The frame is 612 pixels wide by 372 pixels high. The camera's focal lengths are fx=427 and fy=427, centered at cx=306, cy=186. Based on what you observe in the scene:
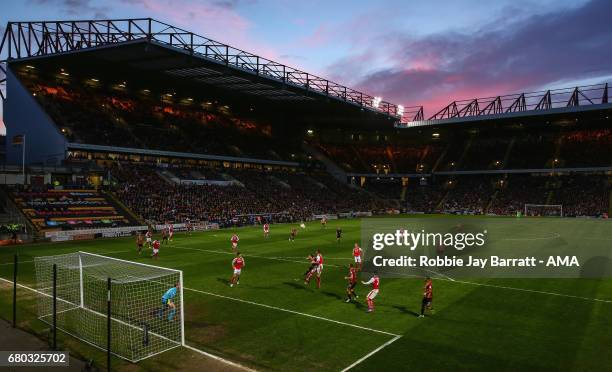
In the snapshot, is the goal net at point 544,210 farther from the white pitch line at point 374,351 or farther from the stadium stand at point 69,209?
the white pitch line at point 374,351

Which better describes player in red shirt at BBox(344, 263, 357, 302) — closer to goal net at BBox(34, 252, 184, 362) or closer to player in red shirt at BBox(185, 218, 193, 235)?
goal net at BBox(34, 252, 184, 362)

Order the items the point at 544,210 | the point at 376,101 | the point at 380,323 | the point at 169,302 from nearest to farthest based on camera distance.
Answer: the point at 169,302
the point at 380,323
the point at 544,210
the point at 376,101

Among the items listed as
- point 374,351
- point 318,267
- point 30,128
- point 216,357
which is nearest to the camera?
point 216,357

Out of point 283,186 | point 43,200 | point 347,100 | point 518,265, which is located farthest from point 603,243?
point 43,200

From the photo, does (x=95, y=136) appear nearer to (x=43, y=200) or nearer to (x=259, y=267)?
(x=43, y=200)

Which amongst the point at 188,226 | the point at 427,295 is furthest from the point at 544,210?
the point at 427,295

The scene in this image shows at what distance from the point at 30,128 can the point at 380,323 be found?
57855 mm

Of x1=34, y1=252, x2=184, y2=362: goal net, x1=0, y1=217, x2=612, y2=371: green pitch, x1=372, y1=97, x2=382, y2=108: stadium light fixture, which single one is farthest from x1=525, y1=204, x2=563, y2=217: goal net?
x1=34, y1=252, x2=184, y2=362: goal net

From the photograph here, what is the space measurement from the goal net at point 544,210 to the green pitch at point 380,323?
5589cm

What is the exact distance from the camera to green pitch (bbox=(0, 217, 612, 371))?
41.2ft

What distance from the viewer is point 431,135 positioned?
99875mm

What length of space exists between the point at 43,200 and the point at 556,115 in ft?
261

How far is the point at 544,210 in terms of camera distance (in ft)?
247

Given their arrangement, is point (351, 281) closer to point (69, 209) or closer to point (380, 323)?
point (380, 323)
